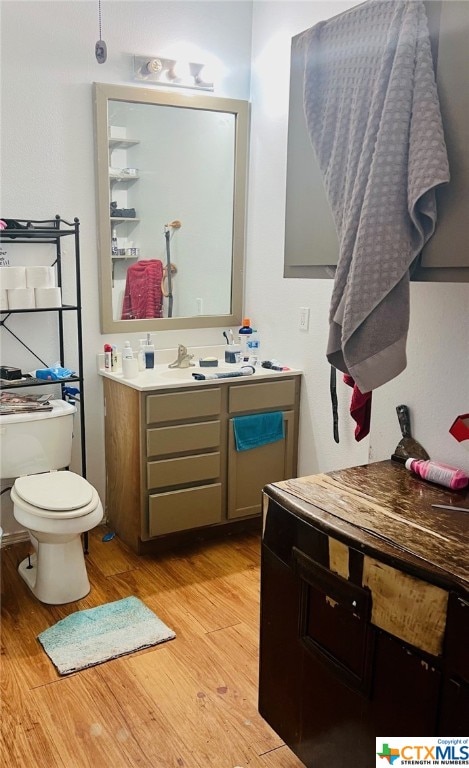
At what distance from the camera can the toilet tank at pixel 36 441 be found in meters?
2.67

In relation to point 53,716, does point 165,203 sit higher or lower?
higher

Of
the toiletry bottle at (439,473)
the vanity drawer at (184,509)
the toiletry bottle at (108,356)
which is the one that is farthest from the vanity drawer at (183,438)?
the toiletry bottle at (439,473)

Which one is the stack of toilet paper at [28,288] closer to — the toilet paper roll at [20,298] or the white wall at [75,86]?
the toilet paper roll at [20,298]

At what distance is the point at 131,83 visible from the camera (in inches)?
121

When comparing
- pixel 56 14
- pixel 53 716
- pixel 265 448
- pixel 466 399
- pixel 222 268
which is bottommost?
pixel 53 716

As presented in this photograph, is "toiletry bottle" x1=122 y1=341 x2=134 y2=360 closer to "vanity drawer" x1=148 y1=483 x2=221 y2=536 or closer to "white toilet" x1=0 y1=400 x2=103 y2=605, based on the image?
"white toilet" x1=0 y1=400 x2=103 y2=605

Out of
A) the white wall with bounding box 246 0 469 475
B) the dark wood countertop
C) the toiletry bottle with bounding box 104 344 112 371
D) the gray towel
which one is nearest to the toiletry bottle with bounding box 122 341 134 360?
the toiletry bottle with bounding box 104 344 112 371

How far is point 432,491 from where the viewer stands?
157 centimetres

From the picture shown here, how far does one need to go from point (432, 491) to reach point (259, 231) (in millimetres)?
2163

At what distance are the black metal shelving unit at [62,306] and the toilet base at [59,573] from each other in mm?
391

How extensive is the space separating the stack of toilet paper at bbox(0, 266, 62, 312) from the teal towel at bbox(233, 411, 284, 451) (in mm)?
1037

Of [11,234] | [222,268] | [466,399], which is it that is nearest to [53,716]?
[466,399]

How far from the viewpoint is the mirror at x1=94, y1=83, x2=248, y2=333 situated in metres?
3.08

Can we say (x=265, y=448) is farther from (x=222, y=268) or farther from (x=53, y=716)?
(x=53, y=716)
